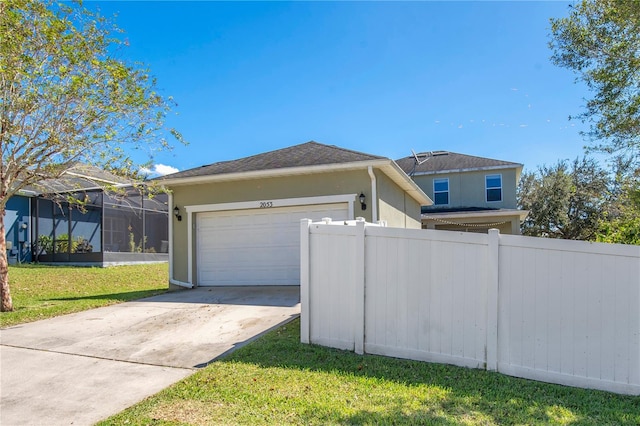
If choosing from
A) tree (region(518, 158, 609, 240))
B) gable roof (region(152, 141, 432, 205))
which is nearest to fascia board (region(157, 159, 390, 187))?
gable roof (region(152, 141, 432, 205))

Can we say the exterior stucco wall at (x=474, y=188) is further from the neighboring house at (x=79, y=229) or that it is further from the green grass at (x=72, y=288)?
the neighboring house at (x=79, y=229)

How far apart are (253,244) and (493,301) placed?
7.31 m

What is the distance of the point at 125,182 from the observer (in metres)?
10.3

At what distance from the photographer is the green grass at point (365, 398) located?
335 cm

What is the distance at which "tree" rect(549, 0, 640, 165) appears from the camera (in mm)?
6789

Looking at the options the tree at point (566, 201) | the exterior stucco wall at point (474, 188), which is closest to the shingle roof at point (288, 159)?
the exterior stucco wall at point (474, 188)

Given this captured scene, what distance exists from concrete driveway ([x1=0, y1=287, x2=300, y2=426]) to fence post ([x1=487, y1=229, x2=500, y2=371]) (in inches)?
125

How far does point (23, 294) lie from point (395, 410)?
11.0 metres

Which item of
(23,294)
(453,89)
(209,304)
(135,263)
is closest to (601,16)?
(453,89)

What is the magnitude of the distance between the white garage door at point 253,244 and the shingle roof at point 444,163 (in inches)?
482

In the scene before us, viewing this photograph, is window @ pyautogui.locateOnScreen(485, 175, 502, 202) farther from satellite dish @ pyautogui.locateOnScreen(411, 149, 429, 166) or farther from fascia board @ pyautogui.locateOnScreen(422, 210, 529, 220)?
satellite dish @ pyautogui.locateOnScreen(411, 149, 429, 166)

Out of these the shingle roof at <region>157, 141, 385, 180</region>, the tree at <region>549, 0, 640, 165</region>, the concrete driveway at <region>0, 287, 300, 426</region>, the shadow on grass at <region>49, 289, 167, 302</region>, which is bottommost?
the shadow on grass at <region>49, 289, 167, 302</region>

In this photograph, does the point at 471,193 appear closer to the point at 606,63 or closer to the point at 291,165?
the point at 291,165

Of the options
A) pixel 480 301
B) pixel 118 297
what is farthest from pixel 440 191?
pixel 480 301
